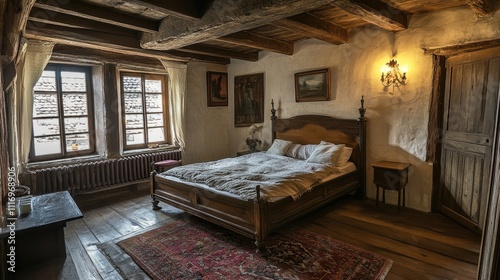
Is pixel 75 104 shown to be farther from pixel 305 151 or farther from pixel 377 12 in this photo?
pixel 377 12

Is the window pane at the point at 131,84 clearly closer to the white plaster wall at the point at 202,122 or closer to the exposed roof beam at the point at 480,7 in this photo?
the white plaster wall at the point at 202,122

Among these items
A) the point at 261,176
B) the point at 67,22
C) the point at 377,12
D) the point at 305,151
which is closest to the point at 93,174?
the point at 67,22

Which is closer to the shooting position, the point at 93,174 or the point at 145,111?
the point at 93,174

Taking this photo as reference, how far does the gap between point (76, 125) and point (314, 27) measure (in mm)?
3889

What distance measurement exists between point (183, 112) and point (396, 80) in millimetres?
3593

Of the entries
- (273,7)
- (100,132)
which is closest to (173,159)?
(100,132)

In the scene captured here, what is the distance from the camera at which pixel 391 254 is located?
98.4 inches

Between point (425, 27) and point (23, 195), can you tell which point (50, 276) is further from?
point (425, 27)

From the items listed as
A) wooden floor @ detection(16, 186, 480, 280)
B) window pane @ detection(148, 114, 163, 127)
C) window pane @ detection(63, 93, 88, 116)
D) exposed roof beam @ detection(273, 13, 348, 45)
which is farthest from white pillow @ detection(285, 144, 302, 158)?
window pane @ detection(63, 93, 88, 116)

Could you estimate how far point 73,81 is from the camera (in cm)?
Answer: 425

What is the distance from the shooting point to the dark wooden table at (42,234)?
7.38ft

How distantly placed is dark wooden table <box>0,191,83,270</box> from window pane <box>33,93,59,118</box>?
6.21 ft

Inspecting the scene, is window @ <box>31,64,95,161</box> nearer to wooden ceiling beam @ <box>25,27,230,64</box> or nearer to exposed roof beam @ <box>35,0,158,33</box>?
wooden ceiling beam @ <box>25,27,230,64</box>

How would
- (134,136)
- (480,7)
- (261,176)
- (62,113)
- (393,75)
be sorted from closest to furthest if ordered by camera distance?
1. (480,7)
2. (261,176)
3. (393,75)
4. (62,113)
5. (134,136)
